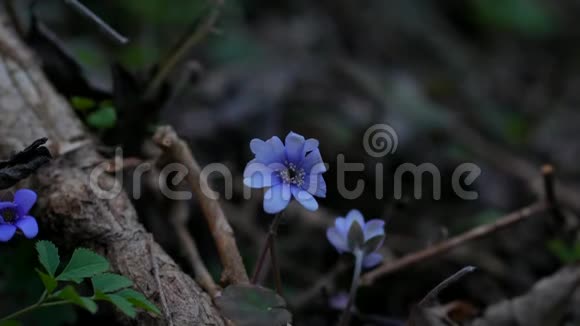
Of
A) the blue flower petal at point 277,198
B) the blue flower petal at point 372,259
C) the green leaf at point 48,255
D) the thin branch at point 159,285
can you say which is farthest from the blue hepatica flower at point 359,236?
the green leaf at point 48,255

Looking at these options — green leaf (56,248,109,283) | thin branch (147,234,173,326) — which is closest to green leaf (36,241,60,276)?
green leaf (56,248,109,283)

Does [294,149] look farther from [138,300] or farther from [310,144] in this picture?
[138,300]

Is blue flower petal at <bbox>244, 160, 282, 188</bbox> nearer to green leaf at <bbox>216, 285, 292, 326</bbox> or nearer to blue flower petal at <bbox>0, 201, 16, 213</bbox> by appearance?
green leaf at <bbox>216, 285, 292, 326</bbox>

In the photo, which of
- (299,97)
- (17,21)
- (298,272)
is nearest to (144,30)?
(299,97)

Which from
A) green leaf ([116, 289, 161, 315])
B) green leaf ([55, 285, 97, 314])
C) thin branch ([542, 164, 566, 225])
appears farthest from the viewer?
thin branch ([542, 164, 566, 225])

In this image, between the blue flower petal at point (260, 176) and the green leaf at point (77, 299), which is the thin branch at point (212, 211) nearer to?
the blue flower petal at point (260, 176)

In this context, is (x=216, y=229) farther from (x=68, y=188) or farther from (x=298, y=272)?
(x=298, y=272)

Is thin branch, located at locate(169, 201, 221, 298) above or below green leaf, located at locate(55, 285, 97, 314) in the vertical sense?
above

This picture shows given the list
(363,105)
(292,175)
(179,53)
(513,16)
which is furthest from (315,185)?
(513,16)
